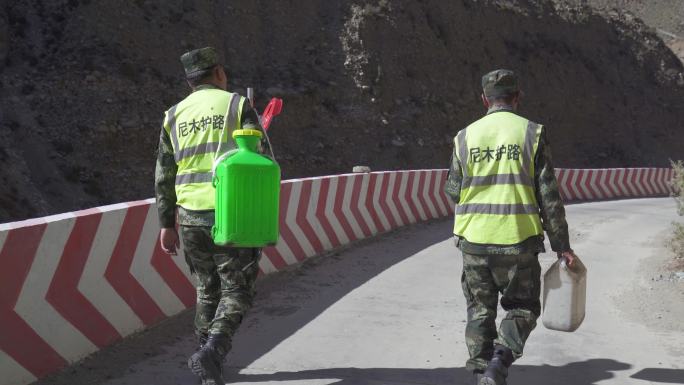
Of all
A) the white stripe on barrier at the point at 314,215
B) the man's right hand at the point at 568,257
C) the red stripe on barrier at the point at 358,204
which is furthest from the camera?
the red stripe on barrier at the point at 358,204

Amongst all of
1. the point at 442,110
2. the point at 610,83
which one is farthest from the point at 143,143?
the point at 610,83

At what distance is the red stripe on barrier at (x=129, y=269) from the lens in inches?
258

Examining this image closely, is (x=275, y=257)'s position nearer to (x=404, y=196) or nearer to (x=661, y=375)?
(x=661, y=375)

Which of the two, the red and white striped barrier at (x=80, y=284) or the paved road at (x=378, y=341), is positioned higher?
the red and white striped barrier at (x=80, y=284)

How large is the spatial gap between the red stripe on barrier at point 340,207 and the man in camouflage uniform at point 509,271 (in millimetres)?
6906

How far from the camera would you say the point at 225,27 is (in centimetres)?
3161

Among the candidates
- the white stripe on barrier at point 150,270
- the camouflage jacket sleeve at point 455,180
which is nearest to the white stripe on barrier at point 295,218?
the white stripe on barrier at point 150,270

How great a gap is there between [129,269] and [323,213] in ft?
16.1

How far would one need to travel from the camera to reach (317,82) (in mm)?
31609

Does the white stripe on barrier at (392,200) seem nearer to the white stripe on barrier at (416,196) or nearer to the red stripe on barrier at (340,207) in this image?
the white stripe on barrier at (416,196)

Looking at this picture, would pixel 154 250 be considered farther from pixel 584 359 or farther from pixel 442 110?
pixel 442 110

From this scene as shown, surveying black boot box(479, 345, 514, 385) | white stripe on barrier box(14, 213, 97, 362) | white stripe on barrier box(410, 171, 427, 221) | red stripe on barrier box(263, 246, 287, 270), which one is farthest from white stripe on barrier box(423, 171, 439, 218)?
black boot box(479, 345, 514, 385)

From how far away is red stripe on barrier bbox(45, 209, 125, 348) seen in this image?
578 centimetres

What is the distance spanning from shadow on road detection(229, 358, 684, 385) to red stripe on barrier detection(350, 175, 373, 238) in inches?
265
